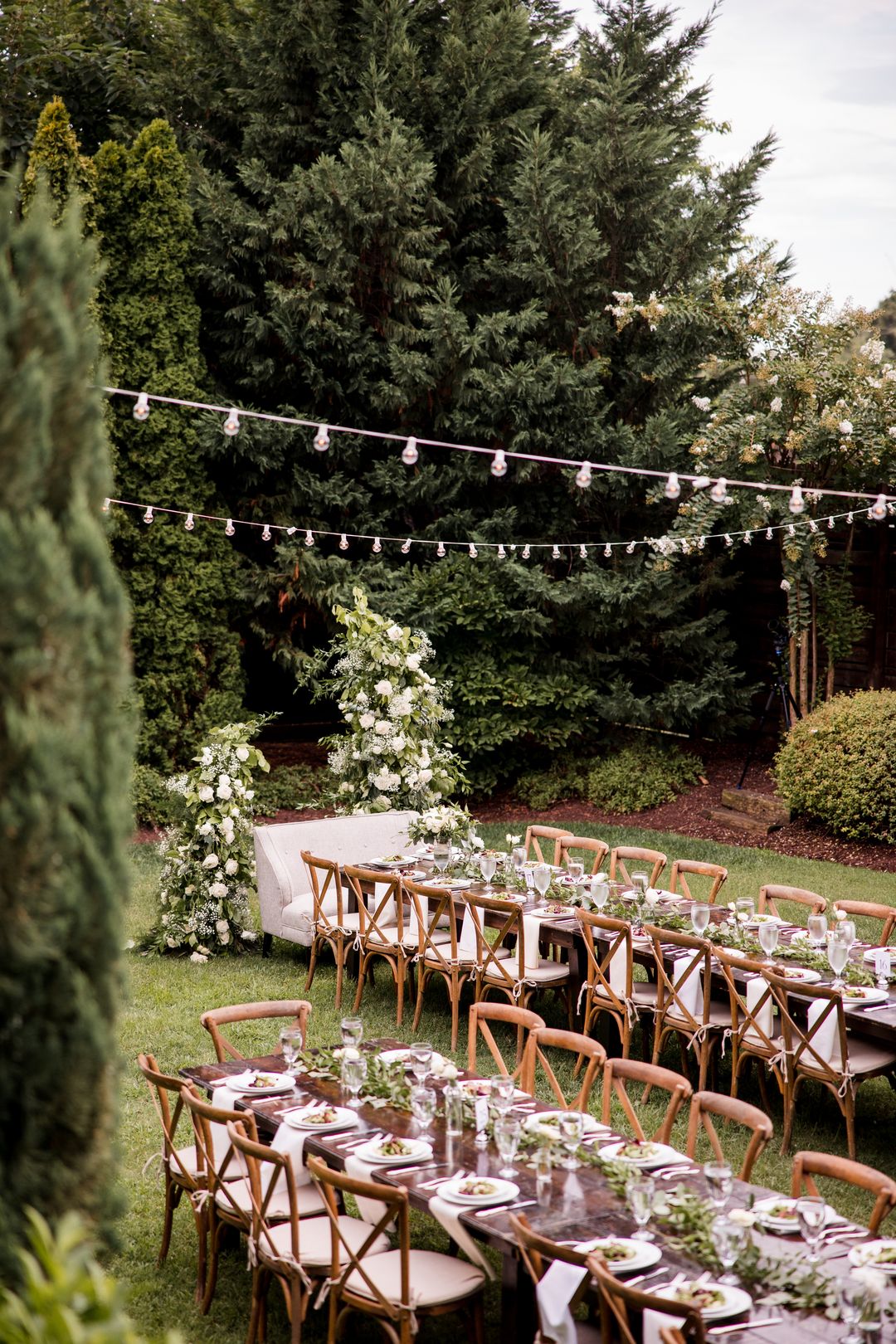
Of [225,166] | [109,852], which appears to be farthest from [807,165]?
[109,852]

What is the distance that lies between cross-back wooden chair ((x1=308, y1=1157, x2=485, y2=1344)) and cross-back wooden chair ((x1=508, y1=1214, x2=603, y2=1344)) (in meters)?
0.33

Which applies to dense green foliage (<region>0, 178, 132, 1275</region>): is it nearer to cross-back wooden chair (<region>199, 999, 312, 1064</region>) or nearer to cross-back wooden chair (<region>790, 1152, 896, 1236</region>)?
cross-back wooden chair (<region>790, 1152, 896, 1236</region>)

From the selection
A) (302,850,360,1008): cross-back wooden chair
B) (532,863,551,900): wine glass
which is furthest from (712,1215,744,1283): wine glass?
(302,850,360,1008): cross-back wooden chair

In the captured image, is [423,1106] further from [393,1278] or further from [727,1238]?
[727,1238]

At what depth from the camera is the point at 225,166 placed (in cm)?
1585

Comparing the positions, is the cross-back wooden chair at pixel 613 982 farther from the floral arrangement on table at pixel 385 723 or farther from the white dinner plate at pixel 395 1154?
the floral arrangement on table at pixel 385 723

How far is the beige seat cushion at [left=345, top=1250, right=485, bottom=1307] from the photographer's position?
150 inches

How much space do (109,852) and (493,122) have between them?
585 inches

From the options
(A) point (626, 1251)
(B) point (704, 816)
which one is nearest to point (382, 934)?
(A) point (626, 1251)

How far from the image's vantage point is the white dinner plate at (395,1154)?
404 cm

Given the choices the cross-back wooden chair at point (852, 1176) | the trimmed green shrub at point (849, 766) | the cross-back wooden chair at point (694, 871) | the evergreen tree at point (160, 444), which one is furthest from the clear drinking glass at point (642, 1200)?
the evergreen tree at point (160, 444)

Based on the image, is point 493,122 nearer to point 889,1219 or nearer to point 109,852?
point 889,1219

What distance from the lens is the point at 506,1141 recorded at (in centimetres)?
396

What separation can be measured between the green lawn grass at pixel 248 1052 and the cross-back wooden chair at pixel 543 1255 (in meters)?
1.05
